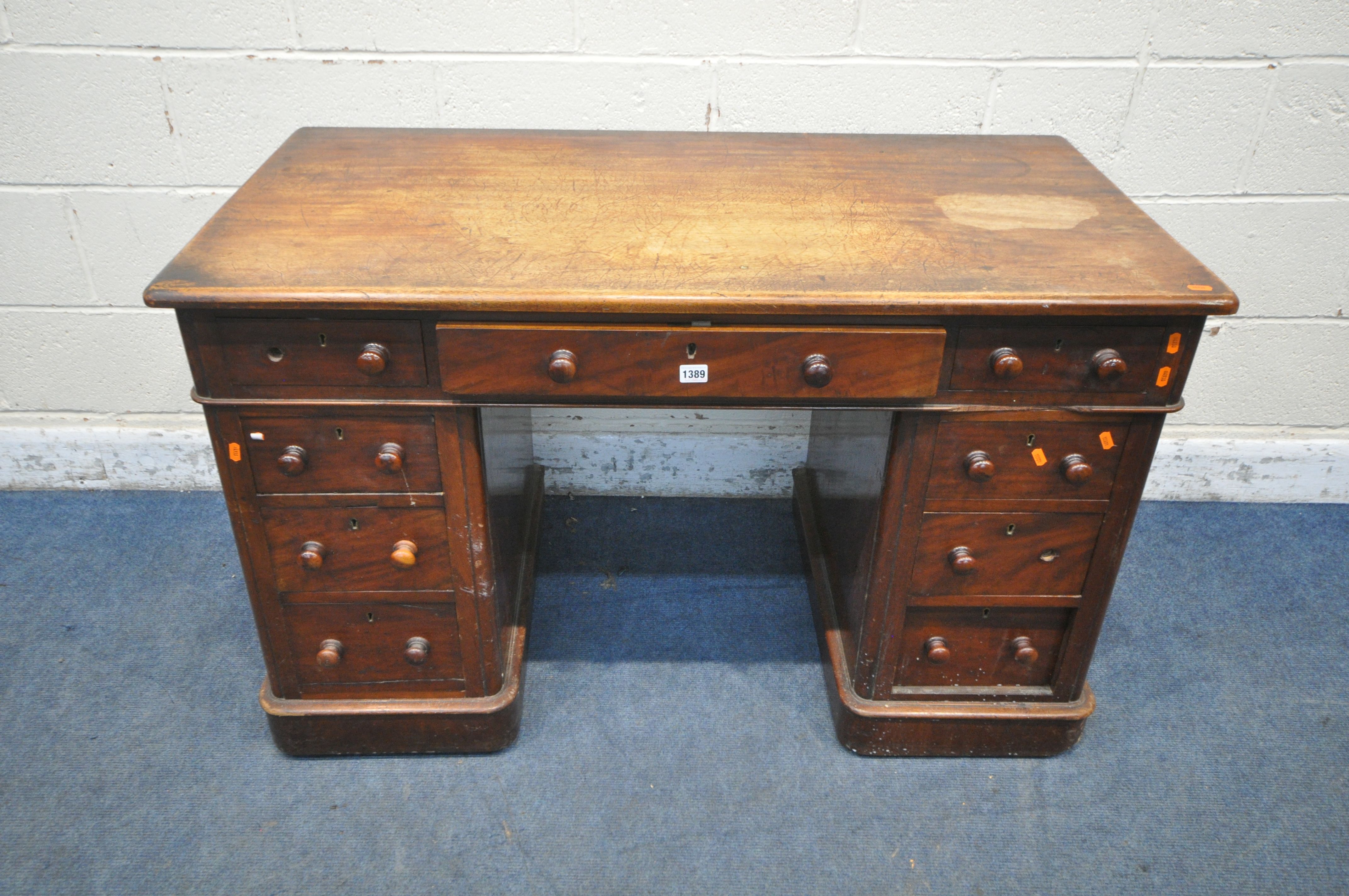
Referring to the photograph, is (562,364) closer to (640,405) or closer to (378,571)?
(640,405)

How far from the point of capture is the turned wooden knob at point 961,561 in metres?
1.37

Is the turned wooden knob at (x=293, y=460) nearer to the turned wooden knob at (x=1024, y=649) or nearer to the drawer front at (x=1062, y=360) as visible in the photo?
the drawer front at (x=1062, y=360)

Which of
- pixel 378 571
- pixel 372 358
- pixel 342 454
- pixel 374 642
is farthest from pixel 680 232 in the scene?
pixel 374 642

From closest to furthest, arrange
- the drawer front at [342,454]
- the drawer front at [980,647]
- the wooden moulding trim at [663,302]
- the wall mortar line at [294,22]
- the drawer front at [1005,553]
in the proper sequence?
the wooden moulding trim at [663,302] < the drawer front at [342,454] < the drawer front at [1005,553] < the drawer front at [980,647] < the wall mortar line at [294,22]

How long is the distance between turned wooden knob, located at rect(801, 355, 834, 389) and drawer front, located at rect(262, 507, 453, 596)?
Answer: 554 millimetres

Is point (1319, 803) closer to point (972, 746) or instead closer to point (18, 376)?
point (972, 746)

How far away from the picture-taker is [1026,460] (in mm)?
1301

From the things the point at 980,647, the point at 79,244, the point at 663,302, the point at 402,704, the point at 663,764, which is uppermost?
the point at 663,302

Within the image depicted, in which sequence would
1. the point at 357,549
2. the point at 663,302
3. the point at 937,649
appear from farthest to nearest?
the point at 937,649, the point at 357,549, the point at 663,302

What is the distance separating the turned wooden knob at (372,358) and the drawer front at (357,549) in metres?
0.24

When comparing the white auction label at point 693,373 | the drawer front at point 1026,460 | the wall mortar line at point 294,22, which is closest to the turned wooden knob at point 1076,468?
the drawer front at point 1026,460

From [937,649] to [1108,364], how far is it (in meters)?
0.53

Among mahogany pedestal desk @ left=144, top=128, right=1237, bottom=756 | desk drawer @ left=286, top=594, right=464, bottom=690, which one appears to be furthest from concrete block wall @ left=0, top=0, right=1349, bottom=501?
desk drawer @ left=286, top=594, right=464, bottom=690

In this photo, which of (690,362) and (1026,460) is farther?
(1026,460)
